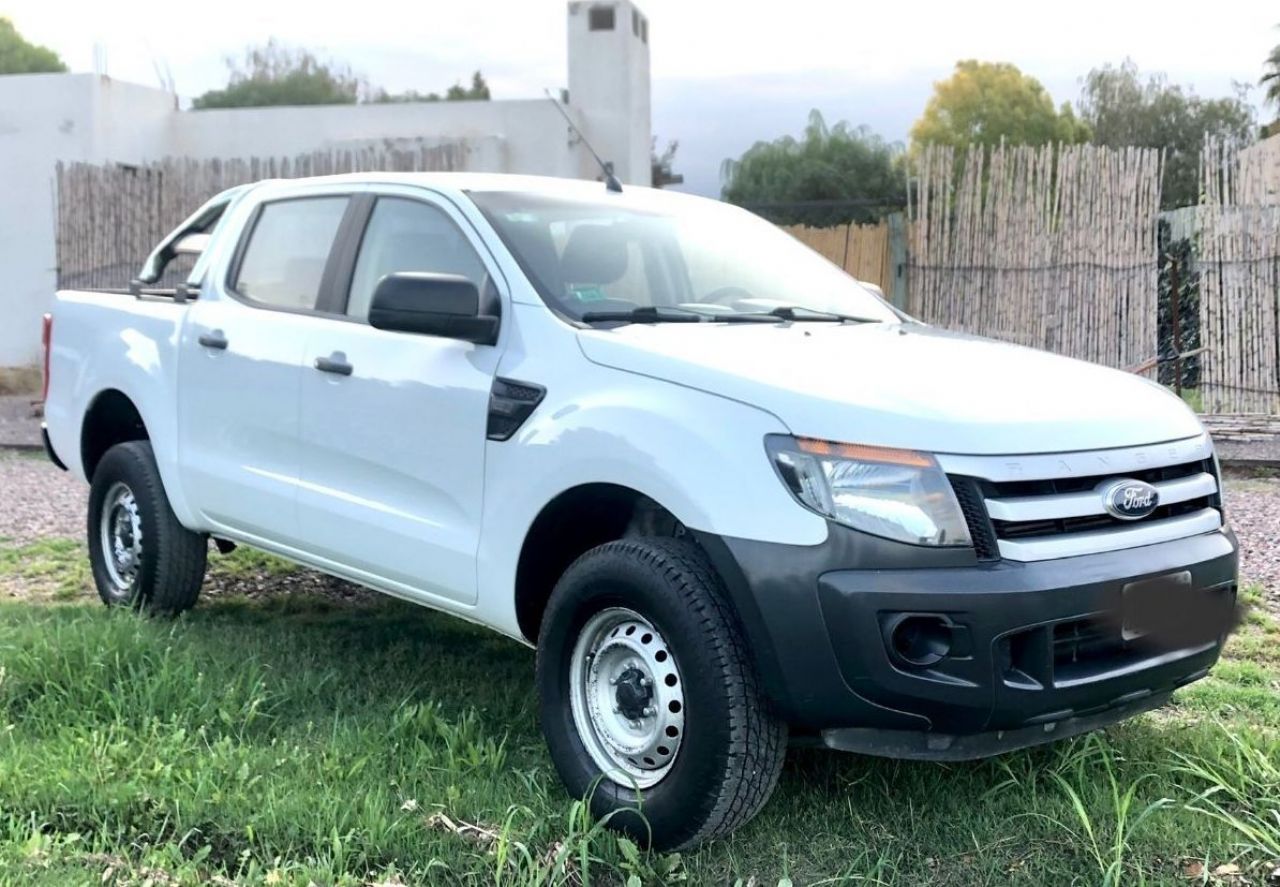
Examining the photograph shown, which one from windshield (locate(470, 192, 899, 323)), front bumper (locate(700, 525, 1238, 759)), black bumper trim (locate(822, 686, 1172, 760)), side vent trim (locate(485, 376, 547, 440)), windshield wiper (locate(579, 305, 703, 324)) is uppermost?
windshield (locate(470, 192, 899, 323))

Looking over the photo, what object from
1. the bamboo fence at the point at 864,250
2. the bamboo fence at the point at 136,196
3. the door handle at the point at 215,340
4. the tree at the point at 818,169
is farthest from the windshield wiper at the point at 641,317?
the tree at the point at 818,169

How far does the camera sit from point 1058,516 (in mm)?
2865

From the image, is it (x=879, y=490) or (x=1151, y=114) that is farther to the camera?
(x=1151, y=114)

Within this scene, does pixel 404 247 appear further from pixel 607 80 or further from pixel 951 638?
pixel 607 80

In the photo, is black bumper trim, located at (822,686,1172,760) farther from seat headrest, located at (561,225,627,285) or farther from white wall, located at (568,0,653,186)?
white wall, located at (568,0,653,186)

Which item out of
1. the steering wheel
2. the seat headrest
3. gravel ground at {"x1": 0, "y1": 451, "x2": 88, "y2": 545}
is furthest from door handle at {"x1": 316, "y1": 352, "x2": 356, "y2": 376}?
gravel ground at {"x1": 0, "y1": 451, "x2": 88, "y2": 545}

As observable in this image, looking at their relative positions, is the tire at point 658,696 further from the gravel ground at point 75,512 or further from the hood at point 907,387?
the gravel ground at point 75,512

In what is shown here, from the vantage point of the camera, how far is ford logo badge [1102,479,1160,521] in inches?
117

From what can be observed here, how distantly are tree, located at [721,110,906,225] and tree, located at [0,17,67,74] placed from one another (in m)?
17.6

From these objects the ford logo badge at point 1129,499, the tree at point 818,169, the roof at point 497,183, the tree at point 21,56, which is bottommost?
the ford logo badge at point 1129,499

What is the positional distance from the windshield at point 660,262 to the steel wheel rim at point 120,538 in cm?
230

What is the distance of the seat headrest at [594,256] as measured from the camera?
387 centimetres

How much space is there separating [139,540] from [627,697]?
2879 millimetres

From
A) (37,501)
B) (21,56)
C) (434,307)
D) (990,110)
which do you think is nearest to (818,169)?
(990,110)
